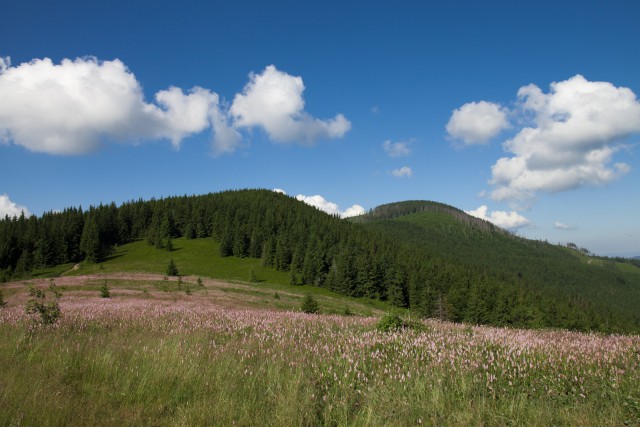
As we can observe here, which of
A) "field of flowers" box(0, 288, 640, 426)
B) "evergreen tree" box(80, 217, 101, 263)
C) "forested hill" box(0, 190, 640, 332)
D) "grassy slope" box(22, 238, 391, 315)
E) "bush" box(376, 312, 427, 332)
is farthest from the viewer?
"evergreen tree" box(80, 217, 101, 263)

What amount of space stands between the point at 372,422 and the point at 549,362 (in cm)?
384

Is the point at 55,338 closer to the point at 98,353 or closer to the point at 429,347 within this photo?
the point at 98,353

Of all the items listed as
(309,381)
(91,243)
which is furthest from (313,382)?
(91,243)

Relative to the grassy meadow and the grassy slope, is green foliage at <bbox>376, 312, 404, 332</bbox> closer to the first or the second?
the grassy meadow

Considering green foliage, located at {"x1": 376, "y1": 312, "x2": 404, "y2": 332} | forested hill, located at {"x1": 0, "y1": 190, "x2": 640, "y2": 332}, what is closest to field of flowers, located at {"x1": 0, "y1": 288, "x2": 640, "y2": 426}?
green foliage, located at {"x1": 376, "y1": 312, "x2": 404, "y2": 332}

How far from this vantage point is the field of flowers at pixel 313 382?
427 centimetres

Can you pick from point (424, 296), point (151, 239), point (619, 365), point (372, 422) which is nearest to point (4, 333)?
point (372, 422)

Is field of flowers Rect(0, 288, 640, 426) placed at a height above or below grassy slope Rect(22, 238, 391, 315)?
above

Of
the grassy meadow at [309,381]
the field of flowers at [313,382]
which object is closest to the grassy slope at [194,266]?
the grassy meadow at [309,381]

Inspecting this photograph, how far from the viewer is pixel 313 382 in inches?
215

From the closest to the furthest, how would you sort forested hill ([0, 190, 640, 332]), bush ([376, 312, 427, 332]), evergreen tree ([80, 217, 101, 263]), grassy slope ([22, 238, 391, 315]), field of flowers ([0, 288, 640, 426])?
field of flowers ([0, 288, 640, 426]) → bush ([376, 312, 427, 332]) → grassy slope ([22, 238, 391, 315]) → forested hill ([0, 190, 640, 332]) → evergreen tree ([80, 217, 101, 263])

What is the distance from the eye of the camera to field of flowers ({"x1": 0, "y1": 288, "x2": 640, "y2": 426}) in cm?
427

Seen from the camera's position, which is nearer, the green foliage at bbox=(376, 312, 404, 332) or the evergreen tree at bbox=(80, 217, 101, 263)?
the green foliage at bbox=(376, 312, 404, 332)

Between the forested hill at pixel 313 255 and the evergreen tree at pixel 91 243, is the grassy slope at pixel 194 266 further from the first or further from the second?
Result: the forested hill at pixel 313 255
